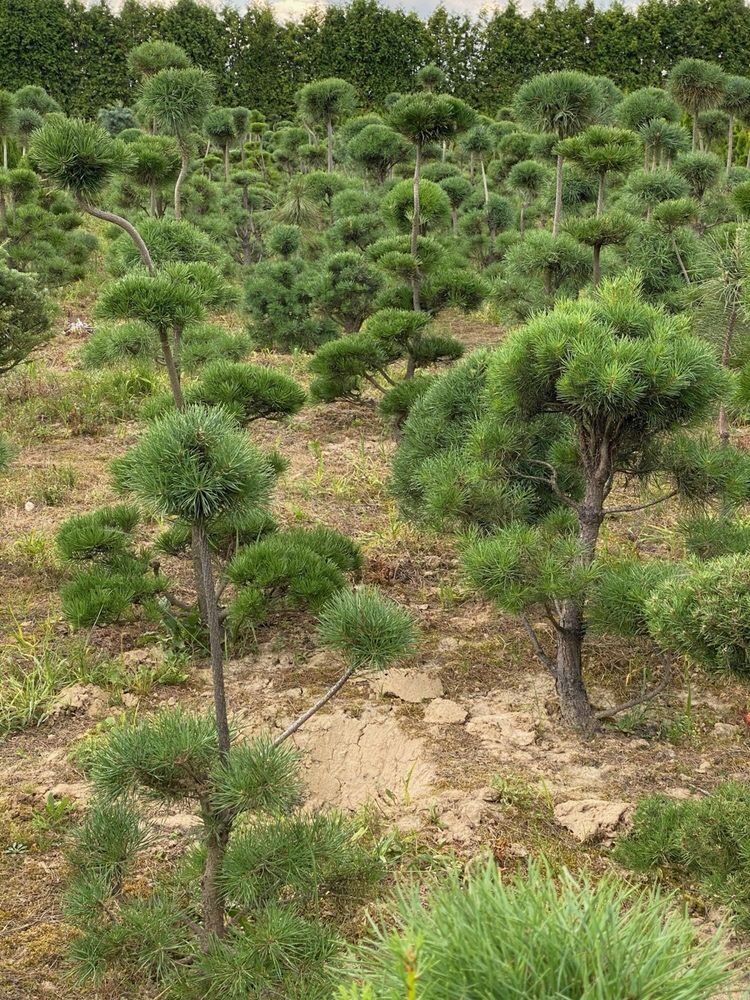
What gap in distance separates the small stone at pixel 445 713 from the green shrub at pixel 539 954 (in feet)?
9.38

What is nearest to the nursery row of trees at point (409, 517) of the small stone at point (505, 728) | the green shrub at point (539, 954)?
the green shrub at point (539, 954)

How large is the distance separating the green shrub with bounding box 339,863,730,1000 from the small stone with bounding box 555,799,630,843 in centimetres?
211

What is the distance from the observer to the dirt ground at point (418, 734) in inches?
123

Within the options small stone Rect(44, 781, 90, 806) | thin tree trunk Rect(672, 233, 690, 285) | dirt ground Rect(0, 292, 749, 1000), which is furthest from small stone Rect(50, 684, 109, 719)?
thin tree trunk Rect(672, 233, 690, 285)

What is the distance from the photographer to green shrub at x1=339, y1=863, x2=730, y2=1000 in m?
0.99

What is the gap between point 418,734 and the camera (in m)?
3.85

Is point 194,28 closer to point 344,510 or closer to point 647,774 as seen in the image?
point 344,510

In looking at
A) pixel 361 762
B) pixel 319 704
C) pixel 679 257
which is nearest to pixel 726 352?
pixel 679 257

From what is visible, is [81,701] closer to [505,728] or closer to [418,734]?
[418,734]

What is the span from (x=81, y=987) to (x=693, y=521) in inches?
102

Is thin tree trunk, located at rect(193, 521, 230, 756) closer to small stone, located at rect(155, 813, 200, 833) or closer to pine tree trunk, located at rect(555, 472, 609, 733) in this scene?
small stone, located at rect(155, 813, 200, 833)

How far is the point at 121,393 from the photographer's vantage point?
27.2ft

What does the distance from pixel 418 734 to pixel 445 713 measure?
0.19 meters

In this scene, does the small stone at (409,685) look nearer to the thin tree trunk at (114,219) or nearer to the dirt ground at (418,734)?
the dirt ground at (418,734)
